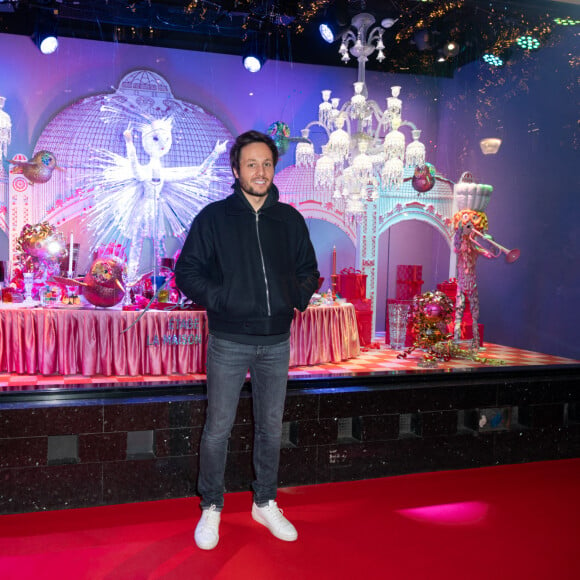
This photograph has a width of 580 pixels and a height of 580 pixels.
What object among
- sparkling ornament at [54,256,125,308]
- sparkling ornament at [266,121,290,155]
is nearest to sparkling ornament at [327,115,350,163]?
sparkling ornament at [266,121,290,155]

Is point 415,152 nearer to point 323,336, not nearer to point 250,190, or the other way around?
point 323,336

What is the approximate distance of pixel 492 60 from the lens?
4.60m

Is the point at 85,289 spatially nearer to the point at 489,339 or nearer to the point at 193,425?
the point at 193,425

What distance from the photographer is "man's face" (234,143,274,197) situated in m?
2.22

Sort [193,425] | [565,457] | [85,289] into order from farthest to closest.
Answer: [85,289] < [565,457] < [193,425]

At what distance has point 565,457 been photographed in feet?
11.8

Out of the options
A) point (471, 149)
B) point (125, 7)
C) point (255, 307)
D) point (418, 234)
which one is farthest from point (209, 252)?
point (471, 149)

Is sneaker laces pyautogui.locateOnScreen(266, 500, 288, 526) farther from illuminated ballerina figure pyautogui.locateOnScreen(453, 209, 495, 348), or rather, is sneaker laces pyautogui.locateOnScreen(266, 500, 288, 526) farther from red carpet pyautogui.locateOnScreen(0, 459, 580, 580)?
illuminated ballerina figure pyautogui.locateOnScreen(453, 209, 495, 348)

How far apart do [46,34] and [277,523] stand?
3355 millimetres

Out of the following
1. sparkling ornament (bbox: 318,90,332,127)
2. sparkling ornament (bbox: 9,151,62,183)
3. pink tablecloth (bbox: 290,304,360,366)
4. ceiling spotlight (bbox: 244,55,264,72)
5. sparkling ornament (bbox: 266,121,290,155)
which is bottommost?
pink tablecloth (bbox: 290,304,360,366)

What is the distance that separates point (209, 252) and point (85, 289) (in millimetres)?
2066

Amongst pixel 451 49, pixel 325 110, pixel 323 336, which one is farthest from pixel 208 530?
pixel 451 49

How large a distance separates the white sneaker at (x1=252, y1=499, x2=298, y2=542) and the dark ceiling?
317cm

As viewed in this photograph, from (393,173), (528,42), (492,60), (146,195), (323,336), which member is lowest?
(323,336)
